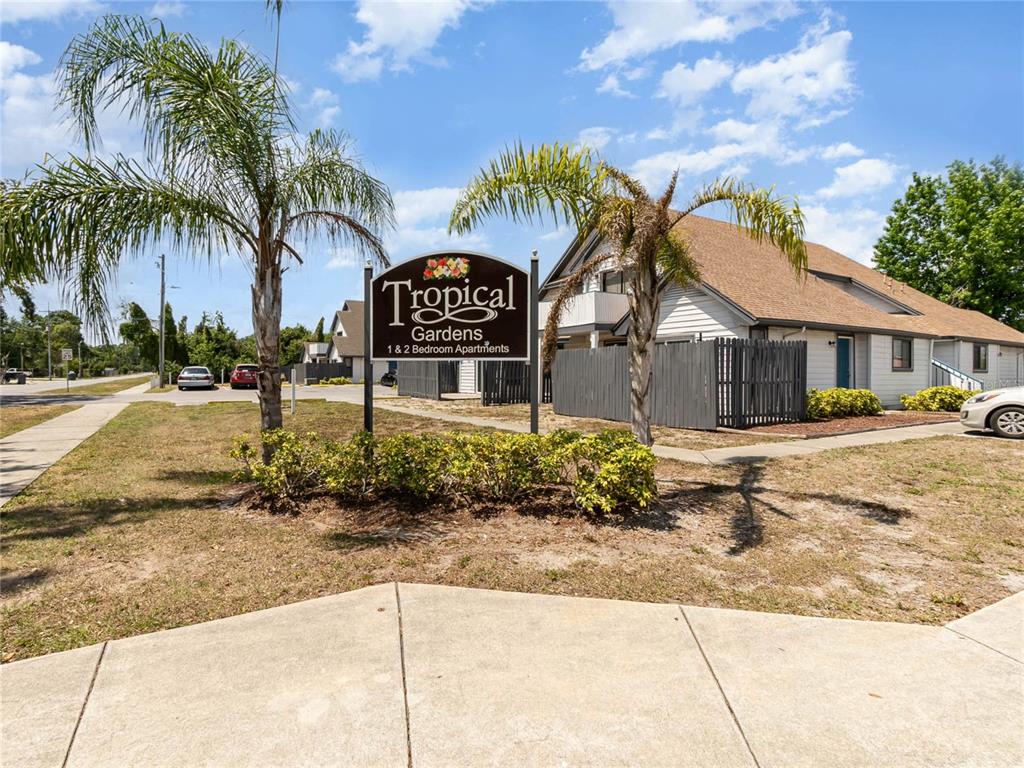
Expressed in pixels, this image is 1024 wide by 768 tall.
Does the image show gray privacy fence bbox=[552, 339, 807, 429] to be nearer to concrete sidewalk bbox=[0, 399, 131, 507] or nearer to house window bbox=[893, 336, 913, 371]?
house window bbox=[893, 336, 913, 371]

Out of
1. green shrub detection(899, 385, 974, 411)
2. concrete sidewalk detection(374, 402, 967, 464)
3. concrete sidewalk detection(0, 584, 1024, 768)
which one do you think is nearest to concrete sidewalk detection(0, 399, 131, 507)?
concrete sidewalk detection(0, 584, 1024, 768)

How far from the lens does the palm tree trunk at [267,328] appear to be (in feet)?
22.3

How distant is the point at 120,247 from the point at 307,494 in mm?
3654

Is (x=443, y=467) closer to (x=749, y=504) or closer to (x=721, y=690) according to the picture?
(x=749, y=504)

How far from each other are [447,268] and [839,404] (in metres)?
13.1

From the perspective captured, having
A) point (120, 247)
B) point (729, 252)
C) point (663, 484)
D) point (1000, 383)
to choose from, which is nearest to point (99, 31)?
point (120, 247)

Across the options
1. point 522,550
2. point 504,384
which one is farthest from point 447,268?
point 504,384

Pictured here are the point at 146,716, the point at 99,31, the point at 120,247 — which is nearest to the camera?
the point at 146,716

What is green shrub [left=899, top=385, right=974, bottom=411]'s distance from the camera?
1847cm

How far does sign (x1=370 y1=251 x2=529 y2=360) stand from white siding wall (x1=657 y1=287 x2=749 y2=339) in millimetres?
10266

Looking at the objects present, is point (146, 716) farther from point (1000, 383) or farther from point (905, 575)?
point (1000, 383)

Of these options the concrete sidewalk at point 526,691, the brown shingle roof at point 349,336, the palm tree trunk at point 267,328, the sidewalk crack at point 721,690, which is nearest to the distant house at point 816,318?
the palm tree trunk at point 267,328

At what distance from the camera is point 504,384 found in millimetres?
21500

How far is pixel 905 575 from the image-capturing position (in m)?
4.39
